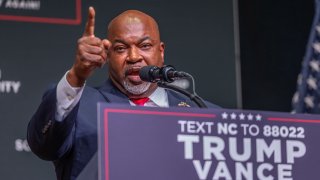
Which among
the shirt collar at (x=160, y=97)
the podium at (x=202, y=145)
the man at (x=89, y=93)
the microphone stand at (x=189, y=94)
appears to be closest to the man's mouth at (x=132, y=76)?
the man at (x=89, y=93)

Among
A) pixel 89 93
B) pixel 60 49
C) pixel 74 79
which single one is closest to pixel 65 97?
pixel 74 79

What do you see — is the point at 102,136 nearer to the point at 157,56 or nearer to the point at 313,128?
the point at 313,128

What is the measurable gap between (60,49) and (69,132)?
1.39 m

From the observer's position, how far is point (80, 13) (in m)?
4.13

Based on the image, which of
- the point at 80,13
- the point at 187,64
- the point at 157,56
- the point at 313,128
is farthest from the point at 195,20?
the point at 313,128

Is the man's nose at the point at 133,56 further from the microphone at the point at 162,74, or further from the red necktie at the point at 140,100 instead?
the microphone at the point at 162,74

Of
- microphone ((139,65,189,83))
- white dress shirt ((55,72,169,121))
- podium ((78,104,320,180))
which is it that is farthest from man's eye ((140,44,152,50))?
podium ((78,104,320,180))

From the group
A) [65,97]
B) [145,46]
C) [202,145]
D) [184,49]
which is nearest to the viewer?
[202,145]

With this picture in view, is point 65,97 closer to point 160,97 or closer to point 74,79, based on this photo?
point 74,79

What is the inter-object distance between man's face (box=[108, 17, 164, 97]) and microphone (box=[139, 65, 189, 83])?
19.8 inches

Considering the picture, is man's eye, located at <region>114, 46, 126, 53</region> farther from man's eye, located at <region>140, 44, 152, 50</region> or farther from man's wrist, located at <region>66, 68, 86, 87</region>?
man's wrist, located at <region>66, 68, 86, 87</region>

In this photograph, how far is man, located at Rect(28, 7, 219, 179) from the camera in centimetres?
257

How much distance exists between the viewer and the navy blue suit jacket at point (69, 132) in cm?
267

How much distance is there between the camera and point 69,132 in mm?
2738
